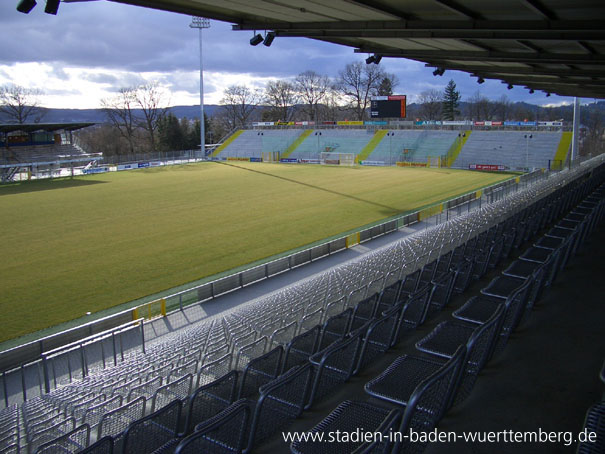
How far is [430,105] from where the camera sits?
113 m

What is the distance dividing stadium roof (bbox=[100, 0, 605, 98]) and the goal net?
47214mm

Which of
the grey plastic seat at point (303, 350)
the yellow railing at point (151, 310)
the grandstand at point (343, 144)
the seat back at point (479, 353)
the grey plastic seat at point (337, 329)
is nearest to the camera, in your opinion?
the seat back at point (479, 353)

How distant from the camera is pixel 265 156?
66.6 m

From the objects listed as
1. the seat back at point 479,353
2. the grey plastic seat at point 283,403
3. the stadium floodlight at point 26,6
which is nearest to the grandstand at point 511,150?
the stadium floodlight at point 26,6

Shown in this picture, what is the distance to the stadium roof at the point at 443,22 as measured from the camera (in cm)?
835

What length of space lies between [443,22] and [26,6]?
23.9 ft

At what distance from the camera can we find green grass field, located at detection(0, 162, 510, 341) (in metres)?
16.2

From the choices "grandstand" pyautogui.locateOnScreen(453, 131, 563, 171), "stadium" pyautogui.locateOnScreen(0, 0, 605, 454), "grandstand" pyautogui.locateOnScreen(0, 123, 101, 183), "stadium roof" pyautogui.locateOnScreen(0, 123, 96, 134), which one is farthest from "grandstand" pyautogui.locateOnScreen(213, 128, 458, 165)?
"stadium" pyautogui.locateOnScreen(0, 0, 605, 454)

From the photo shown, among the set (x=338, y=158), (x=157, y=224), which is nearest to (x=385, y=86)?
(x=338, y=158)

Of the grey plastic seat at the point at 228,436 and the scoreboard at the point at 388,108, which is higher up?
the scoreboard at the point at 388,108

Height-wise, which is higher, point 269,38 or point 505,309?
point 269,38

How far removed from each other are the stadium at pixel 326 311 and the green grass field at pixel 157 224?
6.5 inches

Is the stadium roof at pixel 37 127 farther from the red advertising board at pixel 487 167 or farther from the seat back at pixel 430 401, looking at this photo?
the seat back at pixel 430 401

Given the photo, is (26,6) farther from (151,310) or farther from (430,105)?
(430,105)
